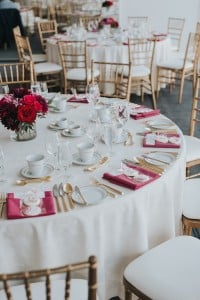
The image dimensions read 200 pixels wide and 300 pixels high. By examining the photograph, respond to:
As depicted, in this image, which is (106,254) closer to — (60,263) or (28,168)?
(60,263)

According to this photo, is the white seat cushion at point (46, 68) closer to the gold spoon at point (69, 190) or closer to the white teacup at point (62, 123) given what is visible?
the white teacup at point (62, 123)

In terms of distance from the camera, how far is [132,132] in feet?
7.31

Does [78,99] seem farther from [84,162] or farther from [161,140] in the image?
[84,162]

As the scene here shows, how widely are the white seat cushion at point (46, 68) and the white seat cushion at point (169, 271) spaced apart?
153 inches

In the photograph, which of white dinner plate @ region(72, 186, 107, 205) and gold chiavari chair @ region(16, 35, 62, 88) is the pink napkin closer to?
white dinner plate @ region(72, 186, 107, 205)

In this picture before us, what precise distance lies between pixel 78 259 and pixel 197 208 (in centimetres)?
77

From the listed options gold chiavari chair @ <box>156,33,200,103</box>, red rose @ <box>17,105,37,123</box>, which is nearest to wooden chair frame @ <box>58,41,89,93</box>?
gold chiavari chair @ <box>156,33,200,103</box>

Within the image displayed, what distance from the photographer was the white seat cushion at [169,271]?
146 centimetres

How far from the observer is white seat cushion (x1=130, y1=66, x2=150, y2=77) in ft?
15.9

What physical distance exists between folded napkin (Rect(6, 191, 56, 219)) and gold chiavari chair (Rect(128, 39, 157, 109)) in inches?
137

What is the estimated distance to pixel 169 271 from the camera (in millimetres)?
1549

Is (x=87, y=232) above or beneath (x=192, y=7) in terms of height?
beneath

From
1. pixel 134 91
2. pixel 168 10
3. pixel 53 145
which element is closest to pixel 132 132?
pixel 53 145

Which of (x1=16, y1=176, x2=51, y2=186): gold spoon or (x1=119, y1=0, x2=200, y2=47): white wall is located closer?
(x1=16, y1=176, x2=51, y2=186): gold spoon
